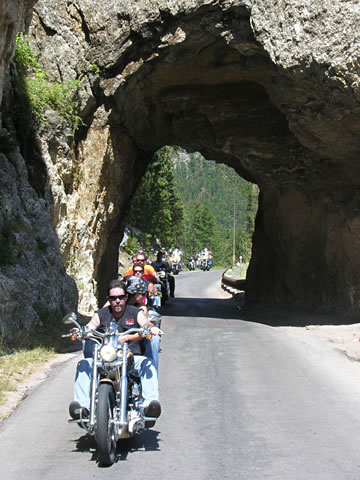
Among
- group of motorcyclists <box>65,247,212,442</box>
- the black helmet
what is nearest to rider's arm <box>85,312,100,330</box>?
group of motorcyclists <box>65,247,212,442</box>

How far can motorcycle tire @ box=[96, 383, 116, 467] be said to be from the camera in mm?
5648

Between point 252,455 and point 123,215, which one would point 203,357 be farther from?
point 123,215

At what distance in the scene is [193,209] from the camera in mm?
107125

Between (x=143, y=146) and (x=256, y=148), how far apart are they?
4445 mm

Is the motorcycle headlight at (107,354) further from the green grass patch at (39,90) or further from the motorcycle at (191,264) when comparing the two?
the motorcycle at (191,264)

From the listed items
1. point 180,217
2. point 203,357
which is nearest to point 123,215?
point 203,357

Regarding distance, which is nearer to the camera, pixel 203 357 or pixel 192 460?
pixel 192 460

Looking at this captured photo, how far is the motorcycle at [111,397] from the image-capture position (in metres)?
5.73

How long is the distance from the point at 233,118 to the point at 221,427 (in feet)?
53.5

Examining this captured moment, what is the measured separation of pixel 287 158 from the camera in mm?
21391

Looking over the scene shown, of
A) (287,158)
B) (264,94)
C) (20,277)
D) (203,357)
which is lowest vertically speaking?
(203,357)

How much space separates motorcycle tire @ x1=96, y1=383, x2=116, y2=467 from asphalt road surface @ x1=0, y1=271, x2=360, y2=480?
0.36 feet

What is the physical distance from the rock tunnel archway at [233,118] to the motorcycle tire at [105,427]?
1122cm

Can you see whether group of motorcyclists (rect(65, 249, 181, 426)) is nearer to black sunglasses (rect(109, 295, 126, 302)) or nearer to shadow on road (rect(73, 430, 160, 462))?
black sunglasses (rect(109, 295, 126, 302))
